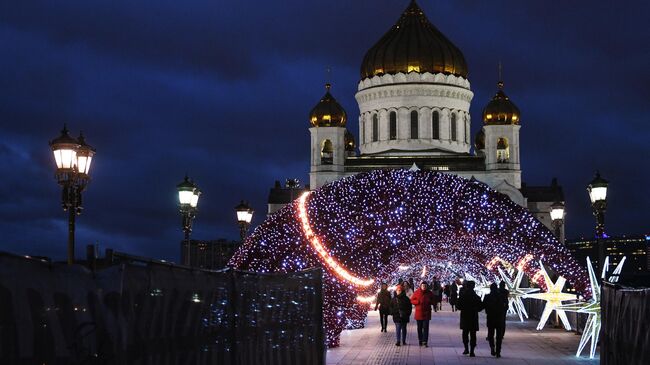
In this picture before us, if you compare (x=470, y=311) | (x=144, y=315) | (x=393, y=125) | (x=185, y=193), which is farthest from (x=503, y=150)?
(x=144, y=315)

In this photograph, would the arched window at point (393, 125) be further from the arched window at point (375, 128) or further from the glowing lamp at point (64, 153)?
the glowing lamp at point (64, 153)

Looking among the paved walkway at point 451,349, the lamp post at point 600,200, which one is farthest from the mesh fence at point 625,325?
the lamp post at point 600,200

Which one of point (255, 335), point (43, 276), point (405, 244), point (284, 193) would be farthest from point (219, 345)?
point (284, 193)

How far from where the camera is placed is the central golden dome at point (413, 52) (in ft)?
272

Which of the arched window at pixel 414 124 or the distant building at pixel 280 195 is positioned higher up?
the arched window at pixel 414 124

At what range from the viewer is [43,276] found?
5809mm

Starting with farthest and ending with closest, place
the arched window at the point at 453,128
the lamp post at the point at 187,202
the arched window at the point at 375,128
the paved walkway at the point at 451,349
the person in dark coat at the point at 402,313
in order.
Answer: the arched window at the point at 453,128 < the arched window at the point at 375,128 < the lamp post at the point at 187,202 < the person in dark coat at the point at 402,313 < the paved walkway at the point at 451,349

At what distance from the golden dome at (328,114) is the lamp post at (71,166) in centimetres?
6570

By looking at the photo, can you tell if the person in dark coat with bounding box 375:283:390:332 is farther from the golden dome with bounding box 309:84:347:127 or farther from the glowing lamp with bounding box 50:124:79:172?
the golden dome with bounding box 309:84:347:127

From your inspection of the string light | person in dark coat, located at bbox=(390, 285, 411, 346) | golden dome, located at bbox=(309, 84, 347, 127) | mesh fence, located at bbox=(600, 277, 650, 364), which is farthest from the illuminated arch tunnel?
golden dome, located at bbox=(309, 84, 347, 127)

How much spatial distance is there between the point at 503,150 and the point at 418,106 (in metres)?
6.89

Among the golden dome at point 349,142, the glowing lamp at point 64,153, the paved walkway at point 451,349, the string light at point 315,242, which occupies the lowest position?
the paved walkway at point 451,349

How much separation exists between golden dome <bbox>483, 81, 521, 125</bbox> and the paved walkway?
176 ft

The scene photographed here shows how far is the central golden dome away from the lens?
272 feet
